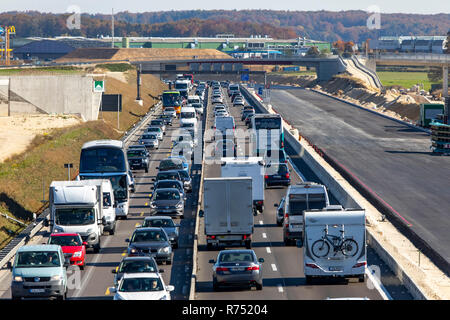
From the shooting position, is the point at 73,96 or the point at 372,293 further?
the point at 73,96

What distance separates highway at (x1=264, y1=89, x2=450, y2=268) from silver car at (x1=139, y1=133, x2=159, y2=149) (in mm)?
15306

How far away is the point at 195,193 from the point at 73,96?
55142 millimetres

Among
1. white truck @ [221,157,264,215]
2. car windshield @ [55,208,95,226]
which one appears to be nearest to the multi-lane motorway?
car windshield @ [55,208,95,226]

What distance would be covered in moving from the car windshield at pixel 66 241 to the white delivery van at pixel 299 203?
27.9ft

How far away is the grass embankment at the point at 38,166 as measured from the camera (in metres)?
49.6

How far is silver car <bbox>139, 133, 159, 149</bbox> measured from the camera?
247 feet

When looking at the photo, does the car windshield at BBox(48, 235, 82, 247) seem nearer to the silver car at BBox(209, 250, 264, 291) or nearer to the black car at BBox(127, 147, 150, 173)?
the silver car at BBox(209, 250, 264, 291)

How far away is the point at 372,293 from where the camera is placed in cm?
2655
